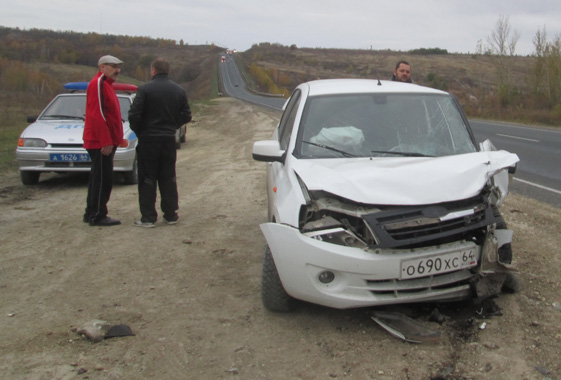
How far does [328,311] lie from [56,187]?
7006mm

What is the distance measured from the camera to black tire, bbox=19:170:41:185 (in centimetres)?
952

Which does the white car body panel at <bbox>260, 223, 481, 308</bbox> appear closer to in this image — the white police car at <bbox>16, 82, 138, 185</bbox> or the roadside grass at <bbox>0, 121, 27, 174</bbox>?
the white police car at <bbox>16, 82, 138, 185</bbox>

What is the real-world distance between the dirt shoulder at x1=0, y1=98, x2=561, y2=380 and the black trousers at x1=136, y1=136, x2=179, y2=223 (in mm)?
273

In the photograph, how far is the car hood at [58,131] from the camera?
9.21 metres

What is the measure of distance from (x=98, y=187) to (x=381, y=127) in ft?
12.2

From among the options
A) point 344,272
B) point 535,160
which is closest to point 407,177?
point 344,272

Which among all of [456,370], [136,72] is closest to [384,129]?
[456,370]

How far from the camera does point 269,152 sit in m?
4.59

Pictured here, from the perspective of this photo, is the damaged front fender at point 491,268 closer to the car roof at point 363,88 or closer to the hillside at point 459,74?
the car roof at point 363,88

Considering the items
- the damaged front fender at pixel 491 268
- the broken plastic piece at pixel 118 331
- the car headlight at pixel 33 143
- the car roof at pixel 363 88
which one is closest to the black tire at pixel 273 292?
the broken plastic piece at pixel 118 331

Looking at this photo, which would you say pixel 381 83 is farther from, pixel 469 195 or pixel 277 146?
pixel 469 195

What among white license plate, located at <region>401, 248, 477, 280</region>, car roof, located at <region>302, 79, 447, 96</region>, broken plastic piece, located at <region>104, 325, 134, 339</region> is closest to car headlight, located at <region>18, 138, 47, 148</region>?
car roof, located at <region>302, 79, 447, 96</region>

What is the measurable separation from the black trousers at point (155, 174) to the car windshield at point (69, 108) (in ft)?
13.1

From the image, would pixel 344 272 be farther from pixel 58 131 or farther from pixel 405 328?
pixel 58 131
